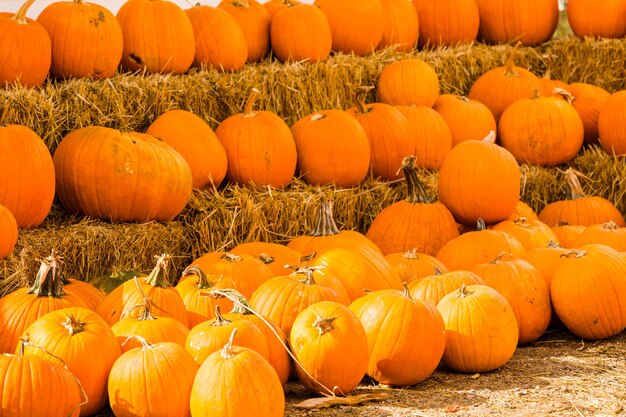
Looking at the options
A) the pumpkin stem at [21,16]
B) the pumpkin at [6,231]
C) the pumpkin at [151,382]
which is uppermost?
the pumpkin stem at [21,16]

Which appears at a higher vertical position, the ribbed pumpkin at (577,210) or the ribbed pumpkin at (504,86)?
the ribbed pumpkin at (504,86)

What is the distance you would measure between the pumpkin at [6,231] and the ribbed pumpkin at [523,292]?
186 centimetres

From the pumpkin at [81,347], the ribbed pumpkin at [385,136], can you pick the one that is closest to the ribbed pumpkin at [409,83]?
the ribbed pumpkin at [385,136]

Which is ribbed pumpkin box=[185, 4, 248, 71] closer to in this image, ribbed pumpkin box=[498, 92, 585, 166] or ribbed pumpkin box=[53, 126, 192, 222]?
ribbed pumpkin box=[53, 126, 192, 222]

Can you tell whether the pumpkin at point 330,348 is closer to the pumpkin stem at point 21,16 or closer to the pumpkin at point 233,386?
the pumpkin at point 233,386

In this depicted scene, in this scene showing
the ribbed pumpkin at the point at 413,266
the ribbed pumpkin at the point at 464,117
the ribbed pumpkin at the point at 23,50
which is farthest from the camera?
the ribbed pumpkin at the point at 464,117

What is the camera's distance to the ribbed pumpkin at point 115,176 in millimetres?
4621

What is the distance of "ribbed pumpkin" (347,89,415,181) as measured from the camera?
5.79 m

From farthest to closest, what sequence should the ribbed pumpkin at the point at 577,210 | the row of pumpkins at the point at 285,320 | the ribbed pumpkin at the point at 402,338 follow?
the ribbed pumpkin at the point at 577,210 → the ribbed pumpkin at the point at 402,338 → the row of pumpkins at the point at 285,320

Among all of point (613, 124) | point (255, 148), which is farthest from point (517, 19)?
point (255, 148)

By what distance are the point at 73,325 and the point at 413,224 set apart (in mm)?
2411

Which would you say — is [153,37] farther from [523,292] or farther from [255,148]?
[523,292]

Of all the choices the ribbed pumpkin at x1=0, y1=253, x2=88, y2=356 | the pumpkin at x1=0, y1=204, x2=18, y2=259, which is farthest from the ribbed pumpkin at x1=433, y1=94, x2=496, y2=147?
the ribbed pumpkin at x1=0, y1=253, x2=88, y2=356

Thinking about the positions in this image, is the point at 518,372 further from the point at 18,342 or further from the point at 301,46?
the point at 301,46
